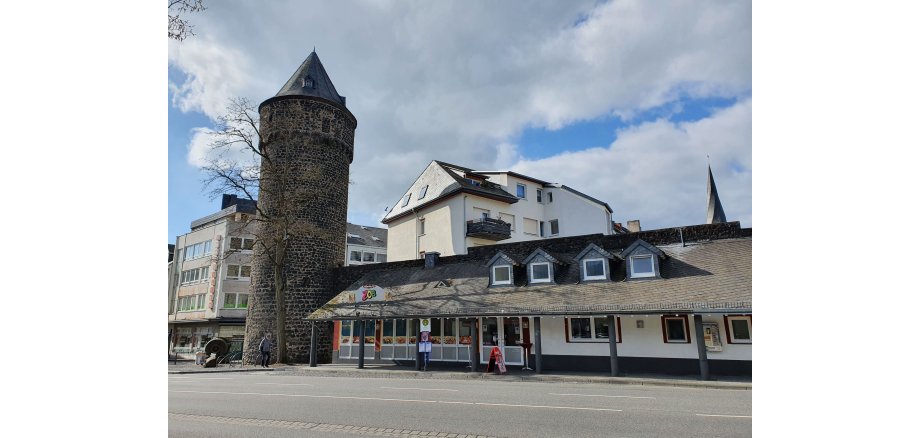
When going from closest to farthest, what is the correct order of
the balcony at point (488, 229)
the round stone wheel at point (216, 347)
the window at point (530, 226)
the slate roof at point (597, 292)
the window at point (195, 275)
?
the slate roof at point (597, 292), the round stone wheel at point (216, 347), the balcony at point (488, 229), the window at point (530, 226), the window at point (195, 275)

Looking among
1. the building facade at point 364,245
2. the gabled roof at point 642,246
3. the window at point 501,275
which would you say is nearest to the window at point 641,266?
the gabled roof at point 642,246

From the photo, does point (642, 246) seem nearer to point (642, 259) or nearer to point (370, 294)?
point (642, 259)

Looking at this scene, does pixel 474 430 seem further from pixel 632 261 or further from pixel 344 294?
pixel 344 294

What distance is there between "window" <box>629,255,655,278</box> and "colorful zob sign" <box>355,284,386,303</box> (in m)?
10.1

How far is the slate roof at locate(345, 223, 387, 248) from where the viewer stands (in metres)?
50.0

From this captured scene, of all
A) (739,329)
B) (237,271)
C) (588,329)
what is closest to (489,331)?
(588,329)

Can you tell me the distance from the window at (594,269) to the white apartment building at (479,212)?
12926 millimetres

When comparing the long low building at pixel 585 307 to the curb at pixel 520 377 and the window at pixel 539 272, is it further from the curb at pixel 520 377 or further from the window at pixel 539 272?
the curb at pixel 520 377

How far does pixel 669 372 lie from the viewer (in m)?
15.6

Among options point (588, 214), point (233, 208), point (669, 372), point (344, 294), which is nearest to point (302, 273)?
point (344, 294)

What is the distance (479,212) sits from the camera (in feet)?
106

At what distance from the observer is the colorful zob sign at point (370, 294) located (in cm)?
2144

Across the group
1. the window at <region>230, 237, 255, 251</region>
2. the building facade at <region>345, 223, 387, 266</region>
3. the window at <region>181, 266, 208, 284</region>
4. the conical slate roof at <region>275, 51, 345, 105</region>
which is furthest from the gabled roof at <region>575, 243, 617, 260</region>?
the window at <region>181, 266, 208, 284</region>

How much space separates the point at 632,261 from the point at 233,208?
38043mm
